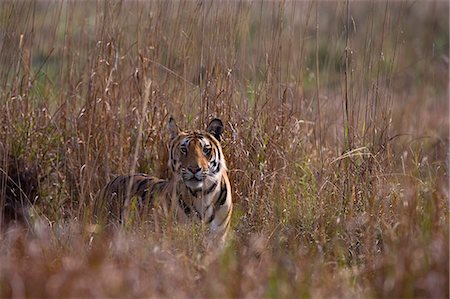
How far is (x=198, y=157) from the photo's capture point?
207 inches

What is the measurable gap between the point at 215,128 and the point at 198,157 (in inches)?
11.2

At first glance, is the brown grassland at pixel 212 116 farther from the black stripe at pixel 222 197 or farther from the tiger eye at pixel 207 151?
the tiger eye at pixel 207 151

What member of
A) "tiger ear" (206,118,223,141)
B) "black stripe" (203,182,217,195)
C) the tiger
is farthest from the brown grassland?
"tiger ear" (206,118,223,141)

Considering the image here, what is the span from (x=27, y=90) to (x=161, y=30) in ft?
2.92

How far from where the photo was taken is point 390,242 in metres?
4.41

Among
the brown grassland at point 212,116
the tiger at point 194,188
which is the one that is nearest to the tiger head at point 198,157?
the tiger at point 194,188

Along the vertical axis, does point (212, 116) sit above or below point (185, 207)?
above

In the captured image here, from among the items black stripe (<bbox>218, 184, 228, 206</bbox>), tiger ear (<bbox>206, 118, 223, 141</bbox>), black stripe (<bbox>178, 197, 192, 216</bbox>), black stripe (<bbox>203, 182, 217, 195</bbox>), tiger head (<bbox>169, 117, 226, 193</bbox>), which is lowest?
black stripe (<bbox>178, 197, 192, 216</bbox>)

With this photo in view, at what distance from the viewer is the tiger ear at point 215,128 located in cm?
544

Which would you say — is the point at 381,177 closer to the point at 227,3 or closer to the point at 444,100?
the point at 227,3

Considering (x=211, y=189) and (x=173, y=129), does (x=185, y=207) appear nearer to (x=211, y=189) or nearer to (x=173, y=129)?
(x=211, y=189)

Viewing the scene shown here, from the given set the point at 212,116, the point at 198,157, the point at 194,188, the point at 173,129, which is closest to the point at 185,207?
the point at 194,188

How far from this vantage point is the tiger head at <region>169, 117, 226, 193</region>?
5.26 m

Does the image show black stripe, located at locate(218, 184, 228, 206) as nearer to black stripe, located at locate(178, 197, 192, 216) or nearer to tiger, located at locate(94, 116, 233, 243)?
tiger, located at locate(94, 116, 233, 243)
